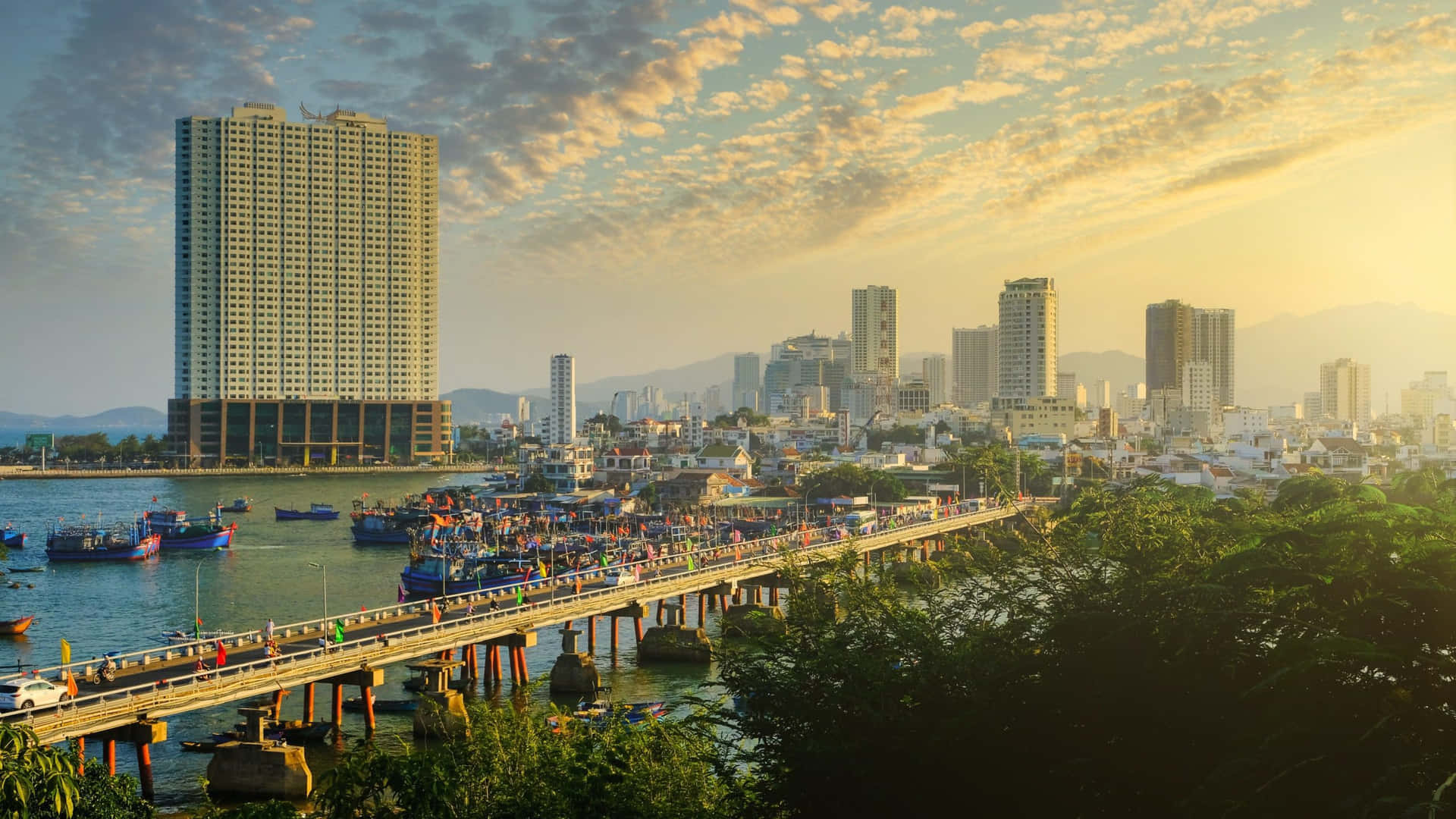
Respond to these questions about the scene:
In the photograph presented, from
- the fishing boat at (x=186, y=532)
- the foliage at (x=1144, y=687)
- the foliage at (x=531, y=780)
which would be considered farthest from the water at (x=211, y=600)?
the foliage at (x=1144, y=687)

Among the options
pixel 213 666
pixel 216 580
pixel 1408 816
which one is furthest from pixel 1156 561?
pixel 216 580

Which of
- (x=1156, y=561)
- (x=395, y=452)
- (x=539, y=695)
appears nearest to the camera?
(x=1156, y=561)

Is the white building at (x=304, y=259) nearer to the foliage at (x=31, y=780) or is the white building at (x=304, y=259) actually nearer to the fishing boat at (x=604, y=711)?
the fishing boat at (x=604, y=711)

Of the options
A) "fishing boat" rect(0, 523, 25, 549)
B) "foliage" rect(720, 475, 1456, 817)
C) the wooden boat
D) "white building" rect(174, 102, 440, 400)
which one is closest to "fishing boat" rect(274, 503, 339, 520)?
"fishing boat" rect(0, 523, 25, 549)

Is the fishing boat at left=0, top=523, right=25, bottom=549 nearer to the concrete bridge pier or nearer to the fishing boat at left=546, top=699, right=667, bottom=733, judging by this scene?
the concrete bridge pier

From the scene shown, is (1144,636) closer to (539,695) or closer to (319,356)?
(539,695)

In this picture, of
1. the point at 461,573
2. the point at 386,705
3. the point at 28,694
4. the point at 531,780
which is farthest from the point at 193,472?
the point at 531,780
